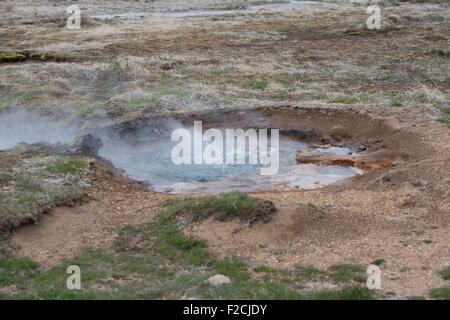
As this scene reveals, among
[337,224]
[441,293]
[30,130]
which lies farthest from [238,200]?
[30,130]

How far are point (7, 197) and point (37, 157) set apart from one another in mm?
1997

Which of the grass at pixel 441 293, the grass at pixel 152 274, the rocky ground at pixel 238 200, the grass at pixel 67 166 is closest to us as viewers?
the grass at pixel 441 293

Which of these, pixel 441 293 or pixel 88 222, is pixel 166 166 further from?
pixel 441 293

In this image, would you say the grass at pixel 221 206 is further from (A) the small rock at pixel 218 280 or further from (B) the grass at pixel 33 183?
(B) the grass at pixel 33 183

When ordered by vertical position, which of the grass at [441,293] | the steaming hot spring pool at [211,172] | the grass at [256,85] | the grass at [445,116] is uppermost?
the grass at [256,85]

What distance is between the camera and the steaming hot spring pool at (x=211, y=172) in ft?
32.3

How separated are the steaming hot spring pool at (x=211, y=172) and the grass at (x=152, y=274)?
235cm

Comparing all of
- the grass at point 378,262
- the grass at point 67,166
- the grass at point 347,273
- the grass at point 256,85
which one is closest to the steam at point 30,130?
the grass at point 67,166

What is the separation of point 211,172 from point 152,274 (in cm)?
457

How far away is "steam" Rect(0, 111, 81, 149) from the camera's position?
11.7 meters

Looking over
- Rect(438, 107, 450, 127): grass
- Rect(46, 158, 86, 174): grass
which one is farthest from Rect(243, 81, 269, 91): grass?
Rect(46, 158, 86, 174): grass

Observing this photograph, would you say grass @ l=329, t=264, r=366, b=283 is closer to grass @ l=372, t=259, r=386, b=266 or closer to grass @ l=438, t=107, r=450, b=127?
grass @ l=372, t=259, r=386, b=266

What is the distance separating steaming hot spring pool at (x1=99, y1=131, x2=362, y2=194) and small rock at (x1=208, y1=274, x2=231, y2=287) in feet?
12.5
